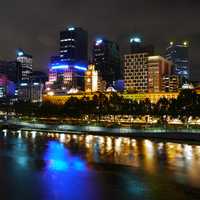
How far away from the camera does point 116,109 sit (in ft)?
366

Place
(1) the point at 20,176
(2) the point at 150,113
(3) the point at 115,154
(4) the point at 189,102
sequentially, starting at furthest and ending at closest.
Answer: (2) the point at 150,113, (4) the point at 189,102, (3) the point at 115,154, (1) the point at 20,176

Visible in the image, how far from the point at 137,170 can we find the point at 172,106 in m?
52.8

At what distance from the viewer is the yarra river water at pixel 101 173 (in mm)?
28172

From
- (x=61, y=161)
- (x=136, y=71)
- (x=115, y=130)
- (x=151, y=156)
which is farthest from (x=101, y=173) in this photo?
(x=136, y=71)

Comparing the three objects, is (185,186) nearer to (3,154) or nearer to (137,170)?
(137,170)

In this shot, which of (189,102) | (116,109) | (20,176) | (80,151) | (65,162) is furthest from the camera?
(116,109)

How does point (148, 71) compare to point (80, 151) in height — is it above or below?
above

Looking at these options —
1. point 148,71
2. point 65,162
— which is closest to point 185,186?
point 65,162

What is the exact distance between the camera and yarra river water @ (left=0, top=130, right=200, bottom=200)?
28172mm

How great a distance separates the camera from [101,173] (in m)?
35.7

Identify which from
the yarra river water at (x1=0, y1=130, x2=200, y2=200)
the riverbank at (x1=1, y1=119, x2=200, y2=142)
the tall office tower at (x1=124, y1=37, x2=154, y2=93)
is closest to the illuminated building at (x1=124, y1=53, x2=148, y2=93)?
the tall office tower at (x1=124, y1=37, x2=154, y2=93)

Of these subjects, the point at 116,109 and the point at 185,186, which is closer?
the point at 185,186

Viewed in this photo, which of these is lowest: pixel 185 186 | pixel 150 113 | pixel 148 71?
pixel 185 186

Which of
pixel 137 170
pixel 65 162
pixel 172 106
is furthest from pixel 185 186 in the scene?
pixel 172 106
